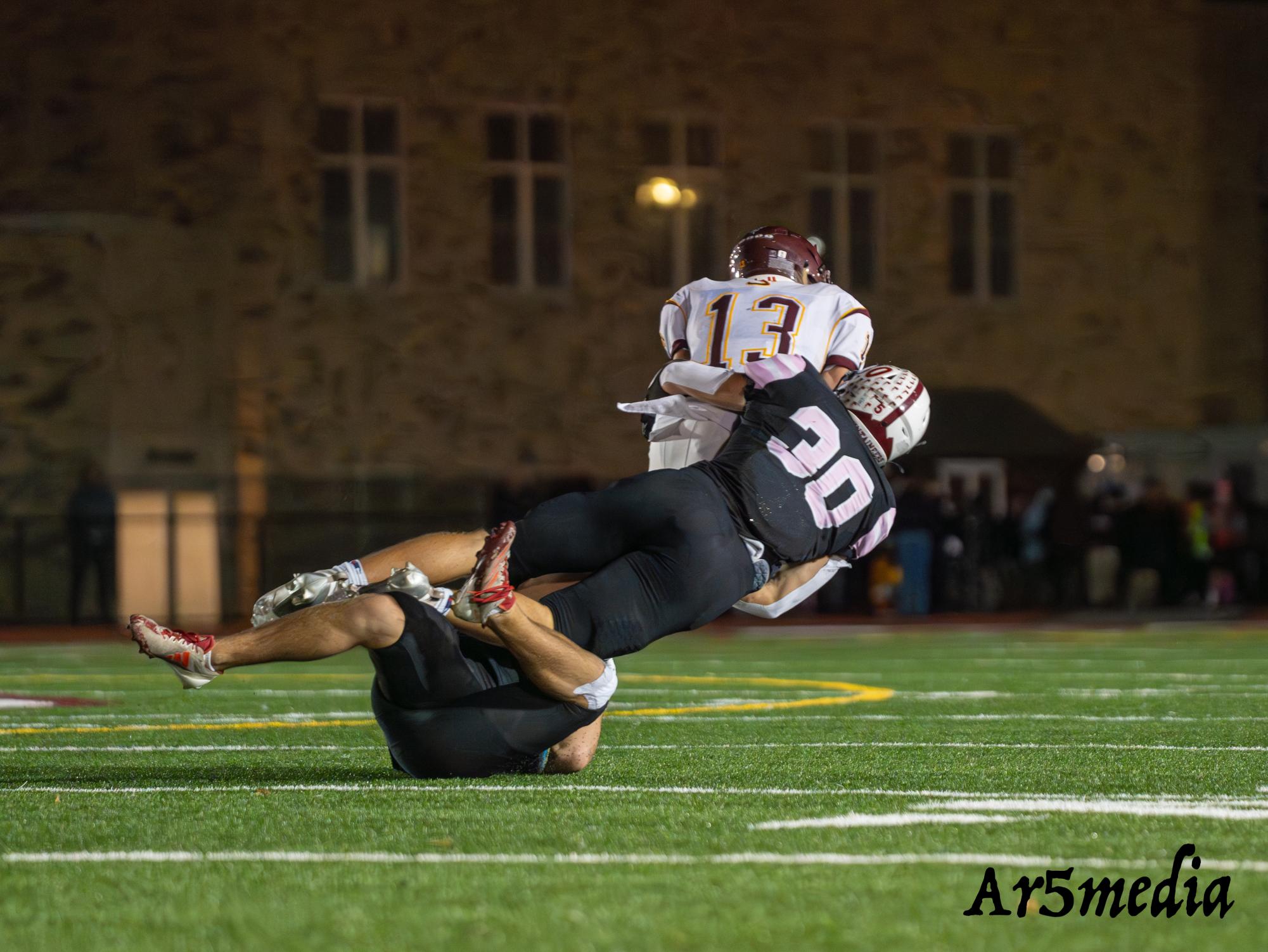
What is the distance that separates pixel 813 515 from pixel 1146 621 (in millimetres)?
17640

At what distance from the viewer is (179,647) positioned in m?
6.34

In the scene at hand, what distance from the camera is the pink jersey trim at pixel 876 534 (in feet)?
23.8

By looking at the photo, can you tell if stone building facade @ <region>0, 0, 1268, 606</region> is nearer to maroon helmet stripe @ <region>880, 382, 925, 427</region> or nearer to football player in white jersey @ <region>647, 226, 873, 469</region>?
football player in white jersey @ <region>647, 226, 873, 469</region>

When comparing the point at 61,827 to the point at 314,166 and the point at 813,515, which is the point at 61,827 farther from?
the point at 314,166

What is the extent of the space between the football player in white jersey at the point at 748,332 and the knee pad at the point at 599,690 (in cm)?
119

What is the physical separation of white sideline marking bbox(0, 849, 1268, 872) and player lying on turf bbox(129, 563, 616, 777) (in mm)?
1337

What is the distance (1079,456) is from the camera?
30172mm

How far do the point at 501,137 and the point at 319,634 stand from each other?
2291cm

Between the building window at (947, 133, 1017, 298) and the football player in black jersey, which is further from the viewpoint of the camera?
the building window at (947, 133, 1017, 298)

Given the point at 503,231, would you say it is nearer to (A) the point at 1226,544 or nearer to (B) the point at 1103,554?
(B) the point at 1103,554

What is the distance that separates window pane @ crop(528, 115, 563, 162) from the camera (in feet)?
94.6

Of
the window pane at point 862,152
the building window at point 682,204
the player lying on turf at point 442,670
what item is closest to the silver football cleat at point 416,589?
the player lying on turf at point 442,670

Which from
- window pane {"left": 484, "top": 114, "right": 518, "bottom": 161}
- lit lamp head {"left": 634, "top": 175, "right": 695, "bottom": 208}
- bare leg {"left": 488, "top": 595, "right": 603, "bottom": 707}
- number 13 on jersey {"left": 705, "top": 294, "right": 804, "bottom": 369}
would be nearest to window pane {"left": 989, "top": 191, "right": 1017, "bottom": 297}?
lit lamp head {"left": 634, "top": 175, "right": 695, "bottom": 208}

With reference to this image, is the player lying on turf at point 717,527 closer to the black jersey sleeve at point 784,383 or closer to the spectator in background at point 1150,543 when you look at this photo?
the black jersey sleeve at point 784,383
